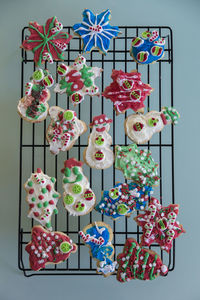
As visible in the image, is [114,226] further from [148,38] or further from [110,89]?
[148,38]

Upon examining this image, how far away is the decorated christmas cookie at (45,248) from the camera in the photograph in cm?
163

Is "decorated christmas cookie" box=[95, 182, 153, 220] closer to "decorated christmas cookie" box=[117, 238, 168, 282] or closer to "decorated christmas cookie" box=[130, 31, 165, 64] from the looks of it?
"decorated christmas cookie" box=[117, 238, 168, 282]

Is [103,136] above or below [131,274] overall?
above

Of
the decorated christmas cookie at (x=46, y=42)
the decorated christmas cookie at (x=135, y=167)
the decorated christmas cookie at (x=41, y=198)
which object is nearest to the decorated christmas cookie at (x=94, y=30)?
the decorated christmas cookie at (x=46, y=42)

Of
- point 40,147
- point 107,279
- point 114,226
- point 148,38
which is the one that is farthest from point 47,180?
point 148,38

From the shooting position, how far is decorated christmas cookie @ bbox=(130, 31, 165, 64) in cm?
163

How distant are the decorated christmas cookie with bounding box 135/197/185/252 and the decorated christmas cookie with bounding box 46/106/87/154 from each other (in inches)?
18.5

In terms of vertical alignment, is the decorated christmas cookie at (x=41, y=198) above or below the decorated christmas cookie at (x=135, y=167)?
below

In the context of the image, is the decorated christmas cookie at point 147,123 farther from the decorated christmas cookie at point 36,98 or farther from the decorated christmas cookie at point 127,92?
the decorated christmas cookie at point 36,98

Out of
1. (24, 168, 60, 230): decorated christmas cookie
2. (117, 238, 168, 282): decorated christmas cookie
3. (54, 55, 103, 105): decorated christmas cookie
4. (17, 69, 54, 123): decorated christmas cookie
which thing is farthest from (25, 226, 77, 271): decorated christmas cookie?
(54, 55, 103, 105): decorated christmas cookie

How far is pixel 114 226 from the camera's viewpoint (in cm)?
169

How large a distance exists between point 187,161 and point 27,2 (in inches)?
46.8

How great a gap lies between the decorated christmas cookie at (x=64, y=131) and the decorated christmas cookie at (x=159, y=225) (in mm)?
470

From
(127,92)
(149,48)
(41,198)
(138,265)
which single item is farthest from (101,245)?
(149,48)
